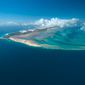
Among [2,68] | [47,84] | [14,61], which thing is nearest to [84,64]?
[47,84]

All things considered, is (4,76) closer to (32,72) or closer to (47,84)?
Answer: (32,72)

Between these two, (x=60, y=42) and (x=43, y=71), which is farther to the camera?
(x=60, y=42)

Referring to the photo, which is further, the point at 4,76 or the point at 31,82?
the point at 4,76

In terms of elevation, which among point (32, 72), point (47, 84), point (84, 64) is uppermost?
point (84, 64)

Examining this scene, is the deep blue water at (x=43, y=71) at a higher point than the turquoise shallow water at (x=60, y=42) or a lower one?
lower

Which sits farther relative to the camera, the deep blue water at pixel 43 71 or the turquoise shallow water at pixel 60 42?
the turquoise shallow water at pixel 60 42

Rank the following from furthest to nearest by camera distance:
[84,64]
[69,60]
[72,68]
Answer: [69,60]
[84,64]
[72,68]

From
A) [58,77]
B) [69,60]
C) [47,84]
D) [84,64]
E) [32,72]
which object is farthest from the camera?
[69,60]

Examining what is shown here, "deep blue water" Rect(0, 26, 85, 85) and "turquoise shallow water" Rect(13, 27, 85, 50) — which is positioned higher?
"turquoise shallow water" Rect(13, 27, 85, 50)

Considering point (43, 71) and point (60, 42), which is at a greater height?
point (60, 42)

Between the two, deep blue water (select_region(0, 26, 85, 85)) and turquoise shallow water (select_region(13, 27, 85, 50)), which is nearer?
deep blue water (select_region(0, 26, 85, 85))

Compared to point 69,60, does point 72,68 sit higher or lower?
lower
